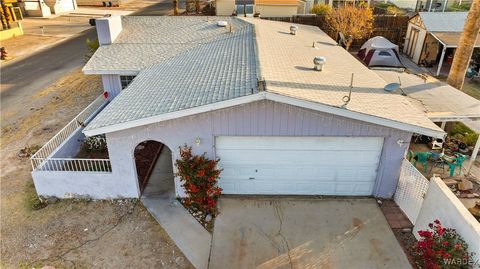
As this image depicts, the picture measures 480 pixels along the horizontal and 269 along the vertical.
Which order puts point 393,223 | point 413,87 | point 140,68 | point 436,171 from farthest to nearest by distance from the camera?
point 140,68, point 413,87, point 436,171, point 393,223

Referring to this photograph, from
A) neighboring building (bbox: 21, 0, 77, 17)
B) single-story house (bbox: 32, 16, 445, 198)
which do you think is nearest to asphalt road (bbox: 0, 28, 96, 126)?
single-story house (bbox: 32, 16, 445, 198)

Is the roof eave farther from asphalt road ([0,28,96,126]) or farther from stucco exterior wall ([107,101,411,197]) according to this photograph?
asphalt road ([0,28,96,126])

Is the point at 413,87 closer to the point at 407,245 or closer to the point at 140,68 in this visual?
the point at 407,245

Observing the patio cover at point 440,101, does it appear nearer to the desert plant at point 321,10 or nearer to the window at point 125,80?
the window at point 125,80

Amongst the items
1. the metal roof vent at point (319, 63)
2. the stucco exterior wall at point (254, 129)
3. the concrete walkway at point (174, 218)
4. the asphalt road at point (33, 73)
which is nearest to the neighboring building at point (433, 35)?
the metal roof vent at point (319, 63)

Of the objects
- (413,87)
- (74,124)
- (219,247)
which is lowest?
(219,247)

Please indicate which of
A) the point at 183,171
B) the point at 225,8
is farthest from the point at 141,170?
the point at 225,8
